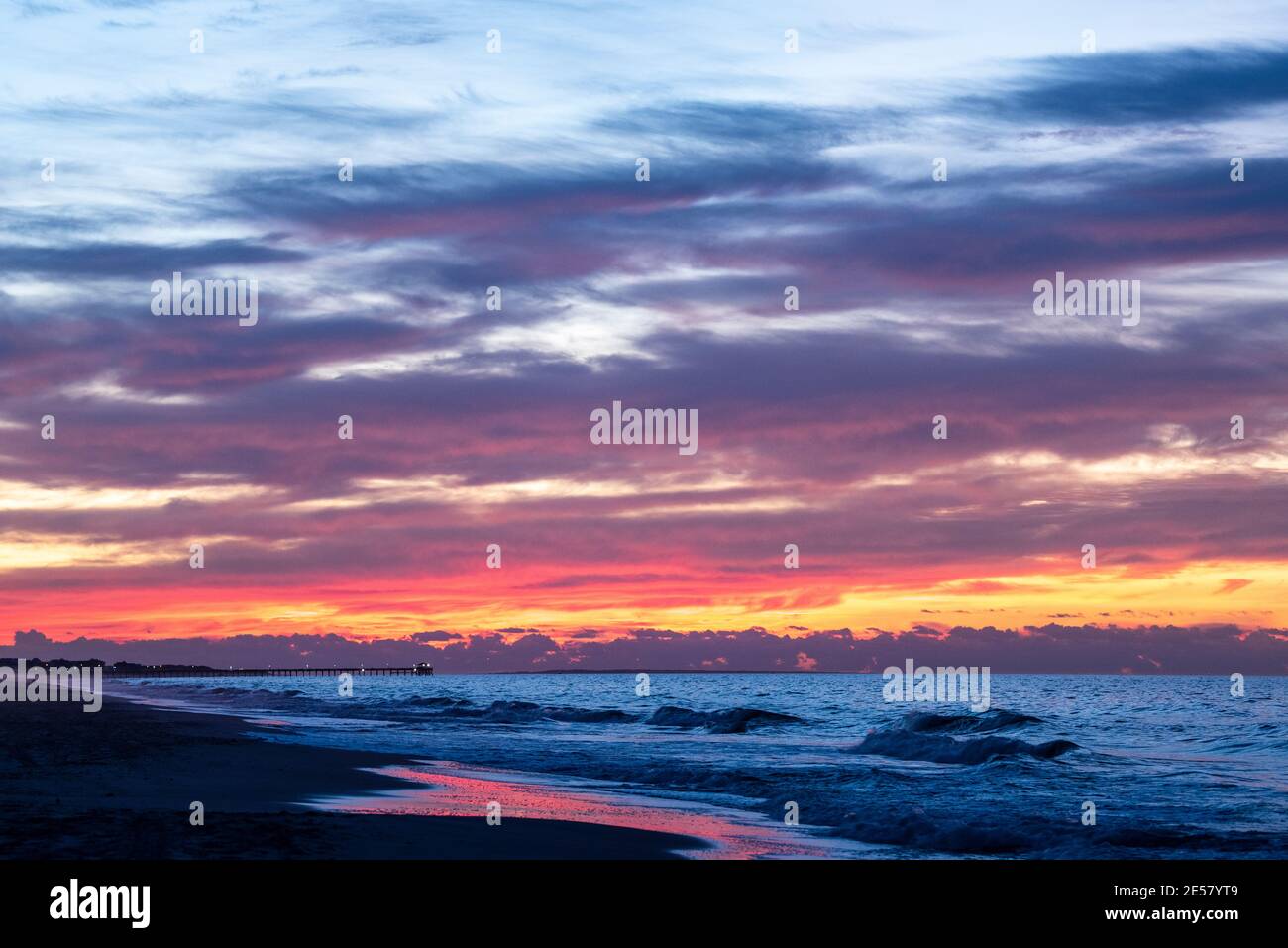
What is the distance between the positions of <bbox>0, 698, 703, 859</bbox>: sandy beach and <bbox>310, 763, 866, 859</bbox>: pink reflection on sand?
2.45ft

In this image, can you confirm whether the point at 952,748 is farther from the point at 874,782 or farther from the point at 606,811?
A: the point at 606,811

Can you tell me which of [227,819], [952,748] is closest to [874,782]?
[952,748]

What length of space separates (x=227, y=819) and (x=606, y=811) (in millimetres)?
8541

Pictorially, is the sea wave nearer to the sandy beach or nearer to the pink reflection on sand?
the pink reflection on sand

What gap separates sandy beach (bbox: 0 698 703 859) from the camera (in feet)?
59.9

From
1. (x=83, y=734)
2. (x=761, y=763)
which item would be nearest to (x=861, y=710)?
(x=761, y=763)

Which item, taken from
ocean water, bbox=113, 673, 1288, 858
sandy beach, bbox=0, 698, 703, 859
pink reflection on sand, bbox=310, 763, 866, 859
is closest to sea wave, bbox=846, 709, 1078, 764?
ocean water, bbox=113, 673, 1288, 858

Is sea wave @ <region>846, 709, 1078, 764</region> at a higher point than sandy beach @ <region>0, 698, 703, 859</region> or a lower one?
lower
